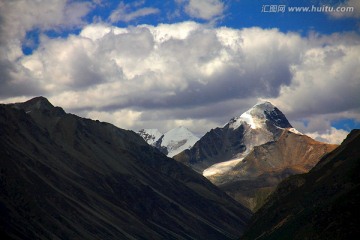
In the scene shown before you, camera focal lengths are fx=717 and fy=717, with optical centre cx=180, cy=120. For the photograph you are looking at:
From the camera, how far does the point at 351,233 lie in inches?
7495

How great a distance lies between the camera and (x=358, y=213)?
198 m

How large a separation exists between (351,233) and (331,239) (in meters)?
8.84

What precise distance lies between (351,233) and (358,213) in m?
9.74

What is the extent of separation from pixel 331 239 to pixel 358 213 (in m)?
10.4

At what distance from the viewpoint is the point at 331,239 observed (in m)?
198
